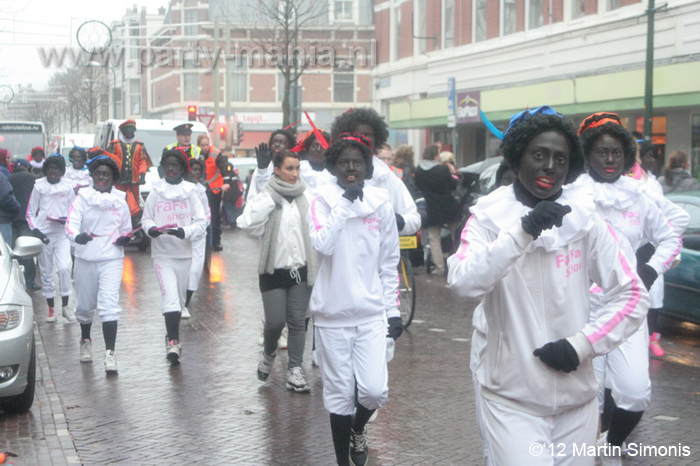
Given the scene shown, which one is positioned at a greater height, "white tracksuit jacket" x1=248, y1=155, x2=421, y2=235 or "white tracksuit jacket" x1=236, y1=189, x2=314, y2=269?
"white tracksuit jacket" x1=248, y1=155, x2=421, y2=235

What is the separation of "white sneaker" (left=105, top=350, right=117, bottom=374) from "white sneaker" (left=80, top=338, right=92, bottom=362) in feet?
1.60

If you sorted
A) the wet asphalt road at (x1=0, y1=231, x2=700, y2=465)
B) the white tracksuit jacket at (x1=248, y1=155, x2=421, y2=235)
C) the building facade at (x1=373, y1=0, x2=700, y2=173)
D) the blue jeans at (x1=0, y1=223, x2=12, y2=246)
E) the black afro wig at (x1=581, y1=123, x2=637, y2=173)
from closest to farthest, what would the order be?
the black afro wig at (x1=581, y1=123, x2=637, y2=173)
the wet asphalt road at (x1=0, y1=231, x2=700, y2=465)
the white tracksuit jacket at (x1=248, y1=155, x2=421, y2=235)
the blue jeans at (x1=0, y1=223, x2=12, y2=246)
the building facade at (x1=373, y1=0, x2=700, y2=173)

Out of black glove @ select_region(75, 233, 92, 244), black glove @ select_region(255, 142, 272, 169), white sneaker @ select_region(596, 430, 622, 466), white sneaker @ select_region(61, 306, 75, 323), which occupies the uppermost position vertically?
black glove @ select_region(255, 142, 272, 169)

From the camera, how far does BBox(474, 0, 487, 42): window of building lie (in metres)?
31.8

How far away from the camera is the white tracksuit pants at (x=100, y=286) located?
858 centimetres

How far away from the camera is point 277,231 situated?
24.7 feet

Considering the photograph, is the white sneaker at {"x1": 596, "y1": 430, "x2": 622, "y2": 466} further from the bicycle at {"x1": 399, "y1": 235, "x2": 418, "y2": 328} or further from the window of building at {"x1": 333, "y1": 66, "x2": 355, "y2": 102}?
the window of building at {"x1": 333, "y1": 66, "x2": 355, "y2": 102}

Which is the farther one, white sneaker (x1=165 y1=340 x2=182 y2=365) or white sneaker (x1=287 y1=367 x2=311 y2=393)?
white sneaker (x1=165 y1=340 x2=182 y2=365)

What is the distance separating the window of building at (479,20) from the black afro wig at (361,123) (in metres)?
25.8

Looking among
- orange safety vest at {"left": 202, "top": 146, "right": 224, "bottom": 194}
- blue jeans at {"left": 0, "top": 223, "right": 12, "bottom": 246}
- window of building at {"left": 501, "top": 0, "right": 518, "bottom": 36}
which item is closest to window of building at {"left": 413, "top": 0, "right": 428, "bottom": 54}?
window of building at {"left": 501, "top": 0, "right": 518, "bottom": 36}

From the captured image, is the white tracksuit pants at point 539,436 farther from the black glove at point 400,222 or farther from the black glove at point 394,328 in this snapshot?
the black glove at point 400,222

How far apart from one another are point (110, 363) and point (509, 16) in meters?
24.2

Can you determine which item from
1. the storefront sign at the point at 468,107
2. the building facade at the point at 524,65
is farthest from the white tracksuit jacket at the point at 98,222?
the storefront sign at the point at 468,107

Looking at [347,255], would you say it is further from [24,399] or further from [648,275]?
[24,399]
